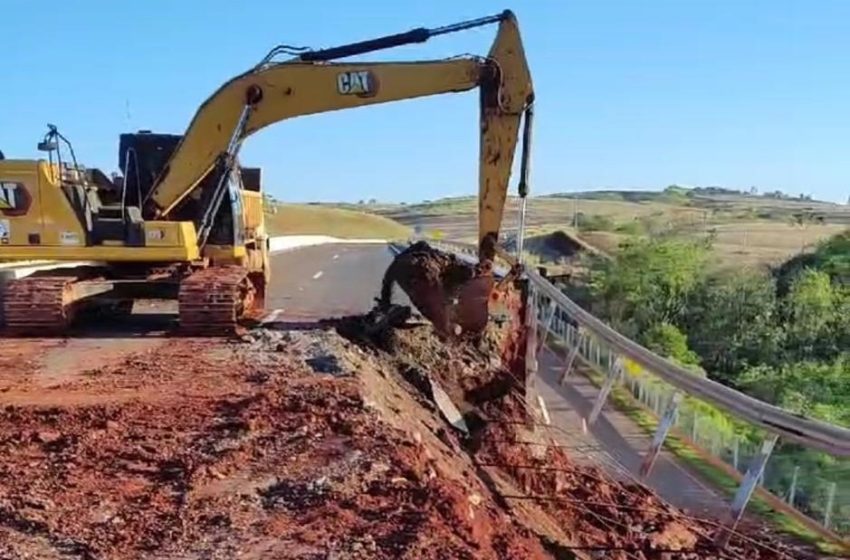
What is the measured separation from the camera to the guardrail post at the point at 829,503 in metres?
9.54

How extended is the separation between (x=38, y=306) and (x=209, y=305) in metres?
2.47

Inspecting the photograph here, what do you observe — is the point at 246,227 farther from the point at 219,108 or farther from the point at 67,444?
the point at 67,444

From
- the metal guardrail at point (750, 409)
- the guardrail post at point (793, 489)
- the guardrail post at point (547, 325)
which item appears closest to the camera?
the metal guardrail at point (750, 409)

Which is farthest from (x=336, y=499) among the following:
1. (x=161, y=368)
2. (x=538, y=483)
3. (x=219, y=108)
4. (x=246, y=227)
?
(x=246, y=227)

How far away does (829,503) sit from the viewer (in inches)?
389

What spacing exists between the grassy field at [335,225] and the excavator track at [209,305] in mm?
83801

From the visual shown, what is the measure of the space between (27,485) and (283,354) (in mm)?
5681

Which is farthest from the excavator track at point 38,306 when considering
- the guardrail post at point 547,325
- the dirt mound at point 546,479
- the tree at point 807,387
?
the tree at point 807,387

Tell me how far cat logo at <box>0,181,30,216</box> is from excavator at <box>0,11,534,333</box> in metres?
0.01

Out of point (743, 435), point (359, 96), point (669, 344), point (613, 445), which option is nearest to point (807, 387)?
point (669, 344)

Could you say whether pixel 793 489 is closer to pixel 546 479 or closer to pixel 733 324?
pixel 546 479

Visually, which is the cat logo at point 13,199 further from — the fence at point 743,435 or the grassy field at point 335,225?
the grassy field at point 335,225

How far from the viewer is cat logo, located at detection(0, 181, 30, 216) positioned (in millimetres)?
16000

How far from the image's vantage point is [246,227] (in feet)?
64.1
